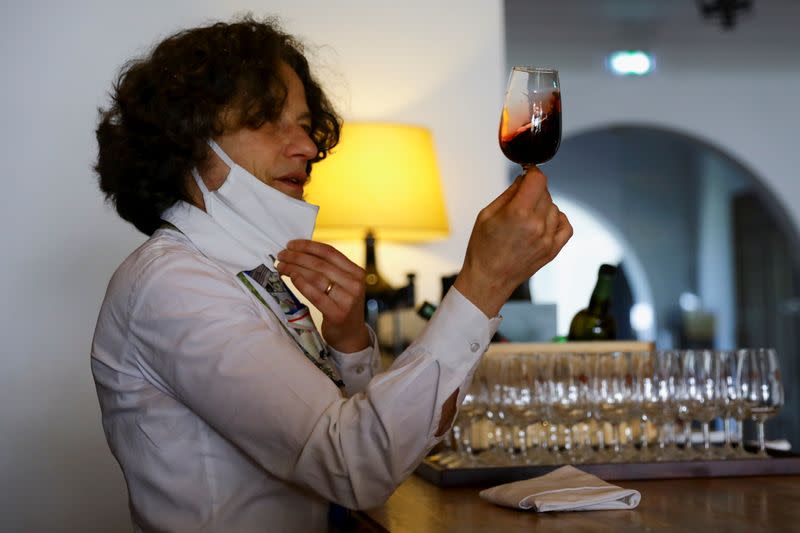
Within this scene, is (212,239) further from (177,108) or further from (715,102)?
(715,102)

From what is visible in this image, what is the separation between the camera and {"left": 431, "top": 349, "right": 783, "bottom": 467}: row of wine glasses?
1.56 meters

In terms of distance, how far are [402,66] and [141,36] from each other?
732 millimetres

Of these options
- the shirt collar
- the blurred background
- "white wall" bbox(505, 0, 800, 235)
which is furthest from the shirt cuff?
"white wall" bbox(505, 0, 800, 235)

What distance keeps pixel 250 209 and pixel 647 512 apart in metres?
0.68

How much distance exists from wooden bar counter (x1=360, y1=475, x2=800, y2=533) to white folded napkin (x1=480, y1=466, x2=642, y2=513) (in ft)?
0.04

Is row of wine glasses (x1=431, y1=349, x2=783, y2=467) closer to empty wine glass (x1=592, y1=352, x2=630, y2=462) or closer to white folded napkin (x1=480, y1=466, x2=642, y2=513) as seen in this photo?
empty wine glass (x1=592, y1=352, x2=630, y2=462)

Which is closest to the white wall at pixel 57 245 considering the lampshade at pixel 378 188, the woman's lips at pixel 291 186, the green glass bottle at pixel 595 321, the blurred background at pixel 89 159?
the blurred background at pixel 89 159

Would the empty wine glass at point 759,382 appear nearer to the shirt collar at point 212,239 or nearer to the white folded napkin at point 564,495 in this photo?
the white folded napkin at point 564,495

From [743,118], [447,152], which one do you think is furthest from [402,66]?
[743,118]

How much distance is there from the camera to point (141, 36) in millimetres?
2578

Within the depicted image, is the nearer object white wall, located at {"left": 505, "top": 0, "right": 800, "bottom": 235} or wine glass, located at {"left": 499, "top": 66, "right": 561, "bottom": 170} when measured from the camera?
wine glass, located at {"left": 499, "top": 66, "right": 561, "bottom": 170}

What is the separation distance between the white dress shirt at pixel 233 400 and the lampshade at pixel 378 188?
1104 millimetres

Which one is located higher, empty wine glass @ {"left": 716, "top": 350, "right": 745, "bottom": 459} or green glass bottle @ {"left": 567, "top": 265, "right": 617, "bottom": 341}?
green glass bottle @ {"left": 567, "top": 265, "right": 617, "bottom": 341}

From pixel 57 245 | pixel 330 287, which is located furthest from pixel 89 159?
pixel 330 287
